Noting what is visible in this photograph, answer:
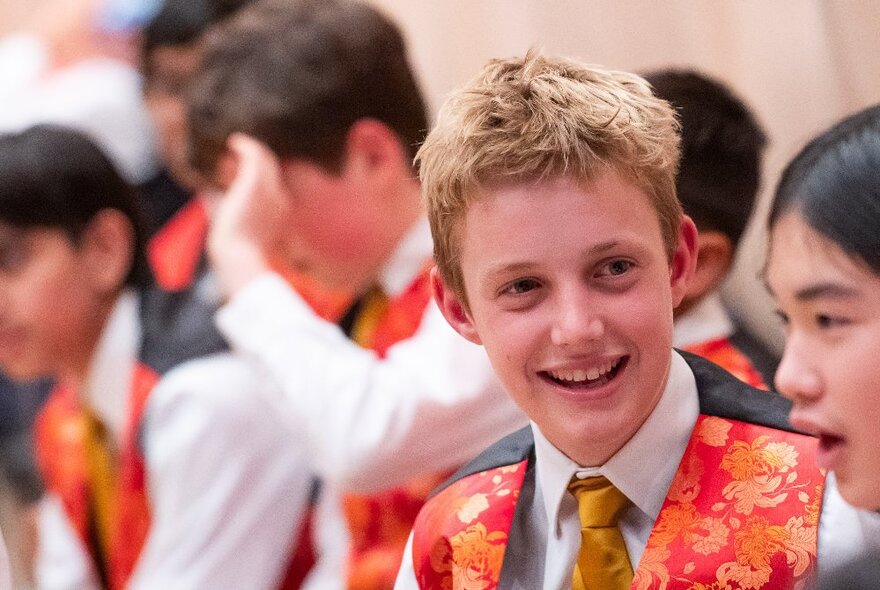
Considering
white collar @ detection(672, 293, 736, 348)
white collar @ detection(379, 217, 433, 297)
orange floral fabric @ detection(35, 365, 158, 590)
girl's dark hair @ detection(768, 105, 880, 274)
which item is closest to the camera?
girl's dark hair @ detection(768, 105, 880, 274)

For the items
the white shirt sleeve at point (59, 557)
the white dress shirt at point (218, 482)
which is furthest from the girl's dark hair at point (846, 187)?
the white shirt sleeve at point (59, 557)

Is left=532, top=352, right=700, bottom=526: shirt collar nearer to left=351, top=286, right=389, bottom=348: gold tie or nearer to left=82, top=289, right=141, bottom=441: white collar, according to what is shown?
left=351, top=286, right=389, bottom=348: gold tie

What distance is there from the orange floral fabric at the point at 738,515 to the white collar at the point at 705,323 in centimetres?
14

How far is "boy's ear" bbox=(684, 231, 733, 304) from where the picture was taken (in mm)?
753

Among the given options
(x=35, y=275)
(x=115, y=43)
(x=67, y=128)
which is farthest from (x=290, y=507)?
(x=115, y=43)

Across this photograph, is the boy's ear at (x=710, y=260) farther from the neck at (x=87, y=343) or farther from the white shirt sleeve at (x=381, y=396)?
the neck at (x=87, y=343)

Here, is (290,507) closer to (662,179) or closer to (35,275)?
(35,275)

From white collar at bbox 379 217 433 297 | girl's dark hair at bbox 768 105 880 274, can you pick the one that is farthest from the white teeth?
white collar at bbox 379 217 433 297

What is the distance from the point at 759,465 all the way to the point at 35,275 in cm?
81

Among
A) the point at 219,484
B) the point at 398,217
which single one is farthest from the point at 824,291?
the point at 219,484

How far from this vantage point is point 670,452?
22.7 inches

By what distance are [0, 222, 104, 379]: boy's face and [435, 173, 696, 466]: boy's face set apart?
70cm

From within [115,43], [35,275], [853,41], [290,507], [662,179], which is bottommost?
[290,507]

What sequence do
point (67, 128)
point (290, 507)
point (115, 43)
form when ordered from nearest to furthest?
point (290, 507) → point (67, 128) → point (115, 43)
